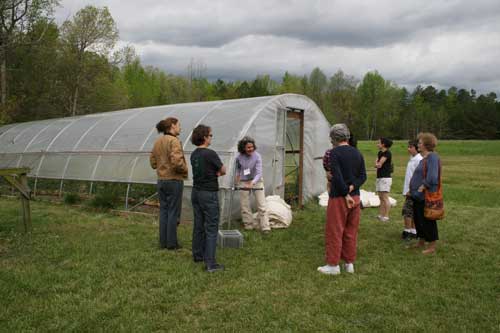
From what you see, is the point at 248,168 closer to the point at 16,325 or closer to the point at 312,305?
the point at 312,305

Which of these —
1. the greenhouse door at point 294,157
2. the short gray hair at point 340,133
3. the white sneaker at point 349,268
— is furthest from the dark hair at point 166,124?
the greenhouse door at point 294,157

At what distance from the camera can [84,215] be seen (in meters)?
8.79

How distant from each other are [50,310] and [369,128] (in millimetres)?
61890

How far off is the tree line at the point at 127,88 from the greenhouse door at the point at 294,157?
6.01 metres

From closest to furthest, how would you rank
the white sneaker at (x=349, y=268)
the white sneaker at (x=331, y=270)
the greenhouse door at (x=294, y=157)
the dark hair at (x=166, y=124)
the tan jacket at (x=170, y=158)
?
the white sneaker at (x=331, y=270) → the white sneaker at (x=349, y=268) → the tan jacket at (x=170, y=158) → the dark hair at (x=166, y=124) → the greenhouse door at (x=294, y=157)

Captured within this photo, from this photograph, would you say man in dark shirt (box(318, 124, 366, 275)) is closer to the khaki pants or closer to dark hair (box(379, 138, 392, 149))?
the khaki pants

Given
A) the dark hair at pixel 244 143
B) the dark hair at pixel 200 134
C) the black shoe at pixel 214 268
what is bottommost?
the black shoe at pixel 214 268

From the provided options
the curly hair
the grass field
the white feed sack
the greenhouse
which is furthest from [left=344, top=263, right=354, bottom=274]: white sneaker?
the white feed sack

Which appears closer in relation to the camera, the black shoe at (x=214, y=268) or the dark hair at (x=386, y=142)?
the black shoe at (x=214, y=268)

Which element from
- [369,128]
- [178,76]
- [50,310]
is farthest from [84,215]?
[369,128]

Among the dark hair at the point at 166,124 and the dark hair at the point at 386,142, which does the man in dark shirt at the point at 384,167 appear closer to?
the dark hair at the point at 386,142

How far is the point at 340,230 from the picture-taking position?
16.4 ft

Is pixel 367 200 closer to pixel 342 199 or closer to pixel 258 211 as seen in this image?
pixel 258 211

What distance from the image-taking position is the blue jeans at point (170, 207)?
19.6ft
